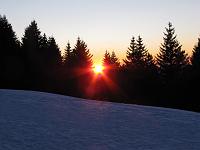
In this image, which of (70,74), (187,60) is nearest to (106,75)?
(70,74)

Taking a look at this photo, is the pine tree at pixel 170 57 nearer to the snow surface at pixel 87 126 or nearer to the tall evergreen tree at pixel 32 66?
the tall evergreen tree at pixel 32 66

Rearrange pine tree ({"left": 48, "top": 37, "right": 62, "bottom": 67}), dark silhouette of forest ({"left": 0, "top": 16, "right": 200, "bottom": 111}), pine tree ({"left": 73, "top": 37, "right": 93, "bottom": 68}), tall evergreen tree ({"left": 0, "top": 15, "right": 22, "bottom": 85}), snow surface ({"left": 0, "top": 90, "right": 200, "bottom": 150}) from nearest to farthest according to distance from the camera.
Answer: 1. snow surface ({"left": 0, "top": 90, "right": 200, "bottom": 150})
2. dark silhouette of forest ({"left": 0, "top": 16, "right": 200, "bottom": 111})
3. tall evergreen tree ({"left": 0, "top": 15, "right": 22, "bottom": 85})
4. pine tree ({"left": 48, "top": 37, "right": 62, "bottom": 67})
5. pine tree ({"left": 73, "top": 37, "right": 93, "bottom": 68})

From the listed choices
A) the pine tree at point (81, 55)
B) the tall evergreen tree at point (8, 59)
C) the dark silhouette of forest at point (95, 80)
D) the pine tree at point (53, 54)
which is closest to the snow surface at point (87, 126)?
the dark silhouette of forest at point (95, 80)

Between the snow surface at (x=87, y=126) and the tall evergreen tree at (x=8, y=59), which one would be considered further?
the tall evergreen tree at (x=8, y=59)

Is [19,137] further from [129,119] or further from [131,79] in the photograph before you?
[131,79]

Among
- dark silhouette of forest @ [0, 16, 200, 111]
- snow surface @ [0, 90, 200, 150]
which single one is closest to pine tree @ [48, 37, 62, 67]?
dark silhouette of forest @ [0, 16, 200, 111]

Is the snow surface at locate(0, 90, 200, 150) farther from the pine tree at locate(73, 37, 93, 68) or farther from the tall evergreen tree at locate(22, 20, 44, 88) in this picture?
the pine tree at locate(73, 37, 93, 68)

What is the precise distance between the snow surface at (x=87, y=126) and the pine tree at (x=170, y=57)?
157 feet

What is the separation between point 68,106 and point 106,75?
17559mm

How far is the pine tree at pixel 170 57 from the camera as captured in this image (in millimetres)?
63938

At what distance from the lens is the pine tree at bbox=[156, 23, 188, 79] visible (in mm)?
63938

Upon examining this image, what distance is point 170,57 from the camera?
219ft

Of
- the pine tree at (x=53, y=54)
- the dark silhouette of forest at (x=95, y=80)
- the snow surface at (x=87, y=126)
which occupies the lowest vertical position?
the snow surface at (x=87, y=126)

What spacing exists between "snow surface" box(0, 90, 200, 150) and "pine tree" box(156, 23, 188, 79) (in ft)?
157
